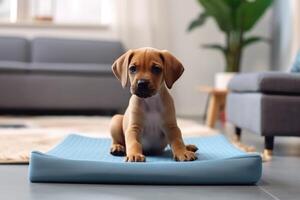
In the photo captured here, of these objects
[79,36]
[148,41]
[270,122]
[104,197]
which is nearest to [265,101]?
[270,122]

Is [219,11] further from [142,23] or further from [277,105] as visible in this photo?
Result: [277,105]

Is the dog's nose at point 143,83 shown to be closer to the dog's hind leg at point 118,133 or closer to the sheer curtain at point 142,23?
the dog's hind leg at point 118,133

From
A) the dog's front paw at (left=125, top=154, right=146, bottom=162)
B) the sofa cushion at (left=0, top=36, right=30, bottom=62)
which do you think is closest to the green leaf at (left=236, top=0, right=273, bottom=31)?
the sofa cushion at (left=0, top=36, right=30, bottom=62)

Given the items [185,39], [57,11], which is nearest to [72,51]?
[57,11]

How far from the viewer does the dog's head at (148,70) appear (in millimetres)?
1435

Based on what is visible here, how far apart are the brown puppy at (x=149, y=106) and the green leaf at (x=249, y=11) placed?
2.56 meters

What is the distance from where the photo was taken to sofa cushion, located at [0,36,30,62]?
171 inches

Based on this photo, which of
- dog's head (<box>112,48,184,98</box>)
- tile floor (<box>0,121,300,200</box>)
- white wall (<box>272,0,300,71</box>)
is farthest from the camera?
white wall (<box>272,0,300,71</box>)

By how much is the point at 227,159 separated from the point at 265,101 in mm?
715

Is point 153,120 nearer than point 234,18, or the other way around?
point 153,120

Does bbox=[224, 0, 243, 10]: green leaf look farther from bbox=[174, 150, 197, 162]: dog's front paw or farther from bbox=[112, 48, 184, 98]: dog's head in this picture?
bbox=[174, 150, 197, 162]: dog's front paw

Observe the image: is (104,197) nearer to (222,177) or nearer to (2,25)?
(222,177)

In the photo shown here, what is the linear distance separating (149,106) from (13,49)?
3100mm

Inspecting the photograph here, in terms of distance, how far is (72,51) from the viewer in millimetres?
4430
